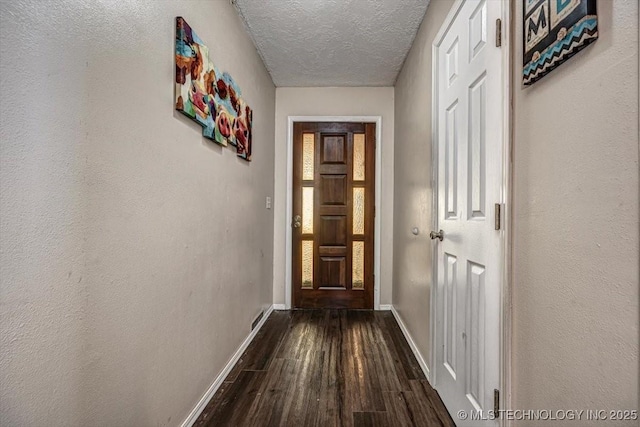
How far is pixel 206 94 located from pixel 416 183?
1.56 m

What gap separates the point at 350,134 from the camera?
3.44 m

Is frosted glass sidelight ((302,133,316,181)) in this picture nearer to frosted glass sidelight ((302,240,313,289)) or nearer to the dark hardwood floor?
frosted glass sidelight ((302,240,313,289))

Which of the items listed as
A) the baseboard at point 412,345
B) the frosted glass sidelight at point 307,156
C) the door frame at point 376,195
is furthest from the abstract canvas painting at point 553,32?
the frosted glass sidelight at point 307,156

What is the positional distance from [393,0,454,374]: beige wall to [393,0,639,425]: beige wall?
3.08 feet

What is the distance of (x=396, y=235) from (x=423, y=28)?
1811 millimetres

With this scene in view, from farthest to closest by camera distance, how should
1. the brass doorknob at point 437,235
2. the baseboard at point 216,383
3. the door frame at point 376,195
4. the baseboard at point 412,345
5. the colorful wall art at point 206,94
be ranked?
the door frame at point 376,195, the baseboard at point 412,345, the brass doorknob at point 437,235, the baseboard at point 216,383, the colorful wall art at point 206,94

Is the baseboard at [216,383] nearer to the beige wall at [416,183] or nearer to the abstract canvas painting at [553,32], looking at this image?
the beige wall at [416,183]

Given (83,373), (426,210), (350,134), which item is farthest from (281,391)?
(350,134)

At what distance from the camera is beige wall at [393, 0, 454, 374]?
2047 millimetres

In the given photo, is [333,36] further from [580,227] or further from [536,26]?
[580,227]

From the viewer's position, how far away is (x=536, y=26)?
0.92 m

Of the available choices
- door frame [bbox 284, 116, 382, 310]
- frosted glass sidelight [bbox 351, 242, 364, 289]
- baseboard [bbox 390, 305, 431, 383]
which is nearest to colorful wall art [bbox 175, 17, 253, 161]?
door frame [bbox 284, 116, 382, 310]

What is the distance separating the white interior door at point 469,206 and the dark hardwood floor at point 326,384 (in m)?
0.23

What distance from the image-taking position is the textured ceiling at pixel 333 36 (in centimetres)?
213
